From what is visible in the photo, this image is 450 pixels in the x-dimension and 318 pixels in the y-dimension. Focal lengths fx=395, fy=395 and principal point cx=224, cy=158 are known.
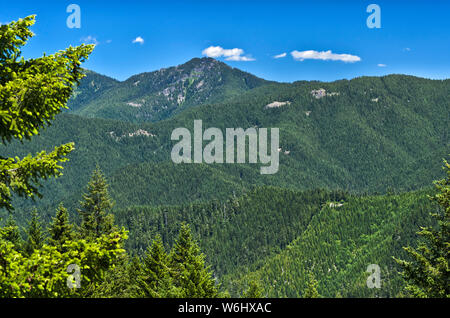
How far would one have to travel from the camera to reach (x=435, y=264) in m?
24.3

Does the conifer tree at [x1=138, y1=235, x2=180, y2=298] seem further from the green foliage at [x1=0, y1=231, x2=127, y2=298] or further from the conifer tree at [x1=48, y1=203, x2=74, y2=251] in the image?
the green foliage at [x1=0, y1=231, x2=127, y2=298]

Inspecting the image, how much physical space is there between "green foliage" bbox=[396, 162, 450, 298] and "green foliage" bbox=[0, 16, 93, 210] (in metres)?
21.6

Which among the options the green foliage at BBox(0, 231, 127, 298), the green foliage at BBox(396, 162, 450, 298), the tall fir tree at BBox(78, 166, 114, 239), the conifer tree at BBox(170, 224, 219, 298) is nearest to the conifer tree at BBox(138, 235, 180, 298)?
the conifer tree at BBox(170, 224, 219, 298)

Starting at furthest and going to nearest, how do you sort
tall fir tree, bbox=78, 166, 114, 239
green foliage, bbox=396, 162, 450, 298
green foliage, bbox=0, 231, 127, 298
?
tall fir tree, bbox=78, 166, 114, 239
green foliage, bbox=396, 162, 450, 298
green foliage, bbox=0, 231, 127, 298

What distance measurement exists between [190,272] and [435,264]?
64.5 feet

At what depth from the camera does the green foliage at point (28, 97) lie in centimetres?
1170

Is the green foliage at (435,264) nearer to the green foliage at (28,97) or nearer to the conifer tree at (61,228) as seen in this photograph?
the green foliage at (28,97)

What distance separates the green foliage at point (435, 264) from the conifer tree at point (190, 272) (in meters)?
17.0

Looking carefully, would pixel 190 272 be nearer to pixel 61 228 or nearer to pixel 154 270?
pixel 154 270

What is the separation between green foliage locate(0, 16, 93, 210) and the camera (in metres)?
11.7

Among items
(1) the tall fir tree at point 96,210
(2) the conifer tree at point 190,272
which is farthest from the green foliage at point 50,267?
(1) the tall fir tree at point 96,210

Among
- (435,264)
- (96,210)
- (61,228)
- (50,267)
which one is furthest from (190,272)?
(50,267)
